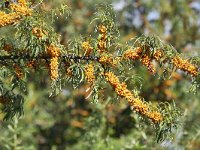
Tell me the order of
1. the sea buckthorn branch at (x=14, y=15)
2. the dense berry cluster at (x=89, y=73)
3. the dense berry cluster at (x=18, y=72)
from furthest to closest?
1. the dense berry cluster at (x=18, y=72)
2. the dense berry cluster at (x=89, y=73)
3. the sea buckthorn branch at (x=14, y=15)

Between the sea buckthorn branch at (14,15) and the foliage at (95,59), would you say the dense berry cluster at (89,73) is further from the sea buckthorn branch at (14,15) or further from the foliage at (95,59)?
the sea buckthorn branch at (14,15)

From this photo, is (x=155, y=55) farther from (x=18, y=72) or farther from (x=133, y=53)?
(x=18, y=72)

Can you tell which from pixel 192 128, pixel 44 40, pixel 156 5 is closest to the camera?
pixel 44 40

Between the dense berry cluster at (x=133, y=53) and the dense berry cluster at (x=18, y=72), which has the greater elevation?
the dense berry cluster at (x=133, y=53)

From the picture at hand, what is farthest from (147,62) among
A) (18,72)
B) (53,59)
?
(18,72)

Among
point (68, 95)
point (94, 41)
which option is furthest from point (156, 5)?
point (94, 41)

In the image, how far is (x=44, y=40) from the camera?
15.6 feet

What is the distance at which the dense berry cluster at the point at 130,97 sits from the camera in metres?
4.91

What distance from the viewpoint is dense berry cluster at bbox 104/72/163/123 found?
193 inches

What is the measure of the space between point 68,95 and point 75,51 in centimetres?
1085

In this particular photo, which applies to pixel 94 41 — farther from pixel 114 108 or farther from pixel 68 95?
pixel 68 95

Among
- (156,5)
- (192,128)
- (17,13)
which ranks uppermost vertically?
(156,5)

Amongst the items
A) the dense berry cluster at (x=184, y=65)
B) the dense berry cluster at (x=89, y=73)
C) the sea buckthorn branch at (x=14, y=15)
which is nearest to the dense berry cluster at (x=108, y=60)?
the dense berry cluster at (x=89, y=73)

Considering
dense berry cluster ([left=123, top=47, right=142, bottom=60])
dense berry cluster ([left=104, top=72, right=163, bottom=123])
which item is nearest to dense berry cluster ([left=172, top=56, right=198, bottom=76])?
dense berry cluster ([left=123, top=47, right=142, bottom=60])
